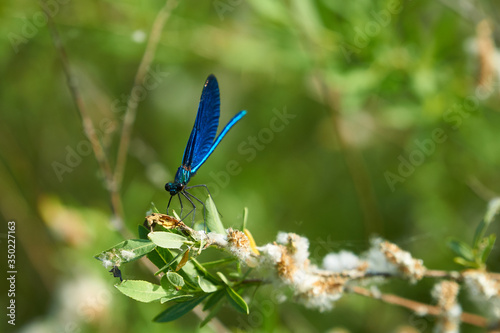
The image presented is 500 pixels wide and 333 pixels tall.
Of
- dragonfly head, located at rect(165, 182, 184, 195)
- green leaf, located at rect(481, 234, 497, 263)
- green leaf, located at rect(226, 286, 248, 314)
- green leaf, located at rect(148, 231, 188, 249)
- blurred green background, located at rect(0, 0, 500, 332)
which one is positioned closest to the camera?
green leaf, located at rect(148, 231, 188, 249)

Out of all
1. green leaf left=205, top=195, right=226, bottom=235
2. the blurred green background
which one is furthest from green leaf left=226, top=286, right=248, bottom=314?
the blurred green background

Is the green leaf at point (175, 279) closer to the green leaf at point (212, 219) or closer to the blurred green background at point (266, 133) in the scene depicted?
the green leaf at point (212, 219)

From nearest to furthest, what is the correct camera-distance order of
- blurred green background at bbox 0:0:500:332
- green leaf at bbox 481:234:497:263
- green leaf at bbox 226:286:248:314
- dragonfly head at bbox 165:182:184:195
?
green leaf at bbox 226:286:248:314 < dragonfly head at bbox 165:182:184:195 < green leaf at bbox 481:234:497:263 < blurred green background at bbox 0:0:500:332

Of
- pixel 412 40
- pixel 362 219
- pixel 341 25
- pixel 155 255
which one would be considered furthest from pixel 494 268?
pixel 155 255

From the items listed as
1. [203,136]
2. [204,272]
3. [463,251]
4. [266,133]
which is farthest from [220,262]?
[266,133]

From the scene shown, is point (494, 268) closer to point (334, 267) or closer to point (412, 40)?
point (412, 40)

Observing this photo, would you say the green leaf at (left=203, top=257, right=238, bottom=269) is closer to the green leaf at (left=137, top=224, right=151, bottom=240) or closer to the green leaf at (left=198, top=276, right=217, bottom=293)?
the green leaf at (left=198, top=276, right=217, bottom=293)

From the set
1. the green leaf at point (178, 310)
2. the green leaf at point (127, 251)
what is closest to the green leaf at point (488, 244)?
the green leaf at point (178, 310)
